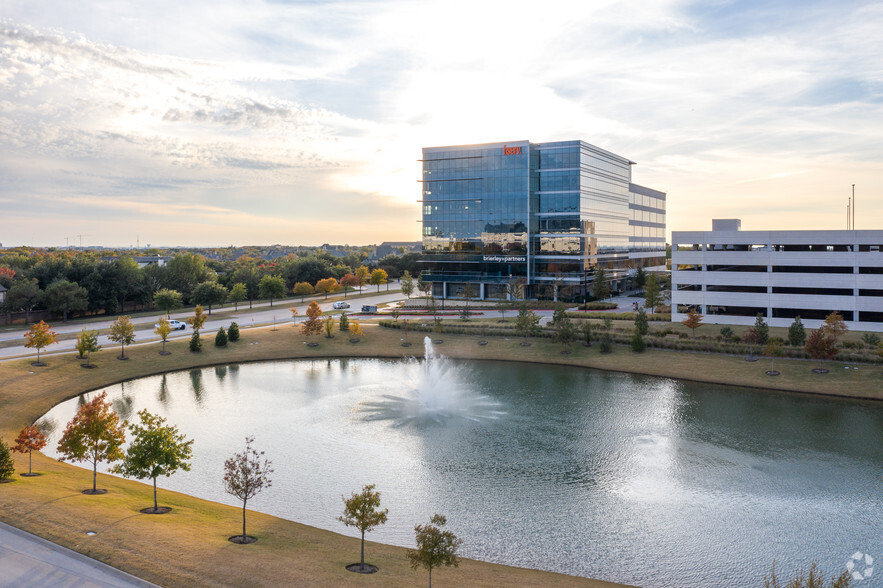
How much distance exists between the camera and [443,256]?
107 metres

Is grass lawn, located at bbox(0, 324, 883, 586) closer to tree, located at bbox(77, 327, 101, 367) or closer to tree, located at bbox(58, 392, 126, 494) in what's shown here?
tree, located at bbox(58, 392, 126, 494)

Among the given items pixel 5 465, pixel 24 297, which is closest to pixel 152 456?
pixel 5 465

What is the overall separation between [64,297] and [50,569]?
75.6 meters

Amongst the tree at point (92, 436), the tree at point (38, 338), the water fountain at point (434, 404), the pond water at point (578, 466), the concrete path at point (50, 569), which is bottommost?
the pond water at point (578, 466)

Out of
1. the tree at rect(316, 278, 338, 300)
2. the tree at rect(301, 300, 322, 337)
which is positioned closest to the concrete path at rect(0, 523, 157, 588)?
the tree at rect(301, 300, 322, 337)

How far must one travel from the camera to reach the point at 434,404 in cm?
4478

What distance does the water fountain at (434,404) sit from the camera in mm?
41500

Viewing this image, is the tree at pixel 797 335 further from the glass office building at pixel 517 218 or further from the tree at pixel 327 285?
the tree at pixel 327 285

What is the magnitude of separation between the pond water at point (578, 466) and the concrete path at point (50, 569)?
329 inches

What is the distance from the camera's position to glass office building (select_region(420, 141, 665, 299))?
9969 centimetres

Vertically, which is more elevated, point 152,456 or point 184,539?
point 152,456

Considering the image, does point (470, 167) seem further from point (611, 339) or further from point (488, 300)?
point (611, 339)

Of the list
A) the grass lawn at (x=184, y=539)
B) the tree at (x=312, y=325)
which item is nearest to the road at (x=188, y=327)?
the tree at (x=312, y=325)

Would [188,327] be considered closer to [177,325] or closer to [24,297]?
[177,325]
